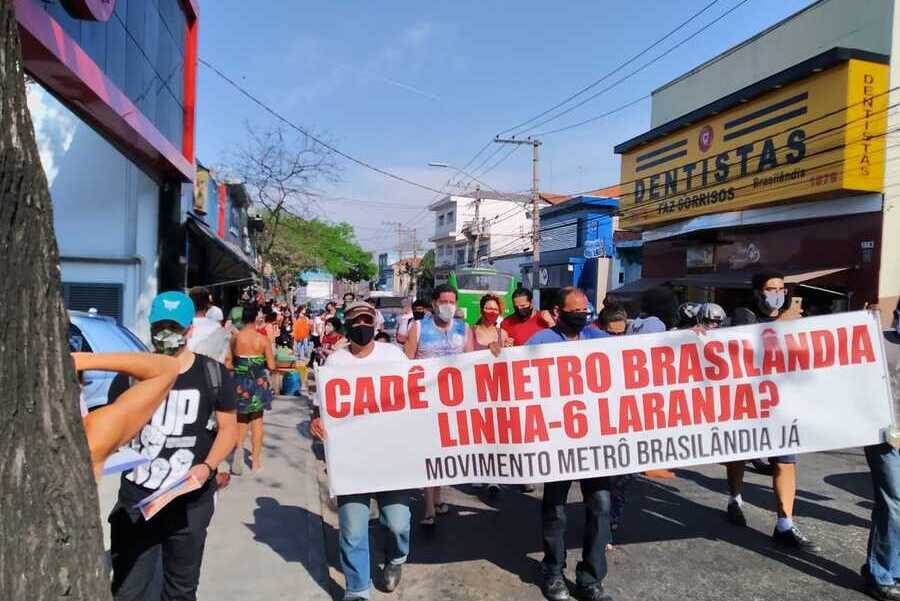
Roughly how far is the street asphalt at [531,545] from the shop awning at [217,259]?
30.8 ft

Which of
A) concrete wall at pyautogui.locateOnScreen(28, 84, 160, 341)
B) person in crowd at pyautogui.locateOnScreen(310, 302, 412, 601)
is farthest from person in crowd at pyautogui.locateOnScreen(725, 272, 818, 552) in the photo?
concrete wall at pyautogui.locateOnScreen(28, 84, 160, 341)

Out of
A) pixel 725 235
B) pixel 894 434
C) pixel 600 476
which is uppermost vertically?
pixel 725 235

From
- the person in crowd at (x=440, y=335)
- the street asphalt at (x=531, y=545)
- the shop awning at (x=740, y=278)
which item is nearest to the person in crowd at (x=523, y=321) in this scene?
the person in crowd at (x=440, y=335)

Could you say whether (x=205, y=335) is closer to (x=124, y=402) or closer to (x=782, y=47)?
(x=124, y=402)

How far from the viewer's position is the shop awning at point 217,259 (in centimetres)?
1455

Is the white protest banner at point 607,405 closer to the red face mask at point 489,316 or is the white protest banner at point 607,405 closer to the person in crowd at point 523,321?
the red face mask at point 489,316

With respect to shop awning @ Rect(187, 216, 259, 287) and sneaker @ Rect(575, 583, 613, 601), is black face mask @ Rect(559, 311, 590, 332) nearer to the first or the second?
sneaker @ Rect(575, 583, 613, 601)

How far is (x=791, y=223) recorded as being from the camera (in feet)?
55.2

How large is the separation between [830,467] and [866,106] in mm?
11011

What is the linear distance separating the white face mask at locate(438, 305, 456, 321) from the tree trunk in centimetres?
374

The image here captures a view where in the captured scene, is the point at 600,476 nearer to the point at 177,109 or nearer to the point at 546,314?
the point at 546,314

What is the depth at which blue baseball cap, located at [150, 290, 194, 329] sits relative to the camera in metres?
2.84

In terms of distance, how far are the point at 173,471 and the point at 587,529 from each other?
2.26 m

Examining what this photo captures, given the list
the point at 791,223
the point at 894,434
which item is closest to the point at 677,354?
the point at 894,434
